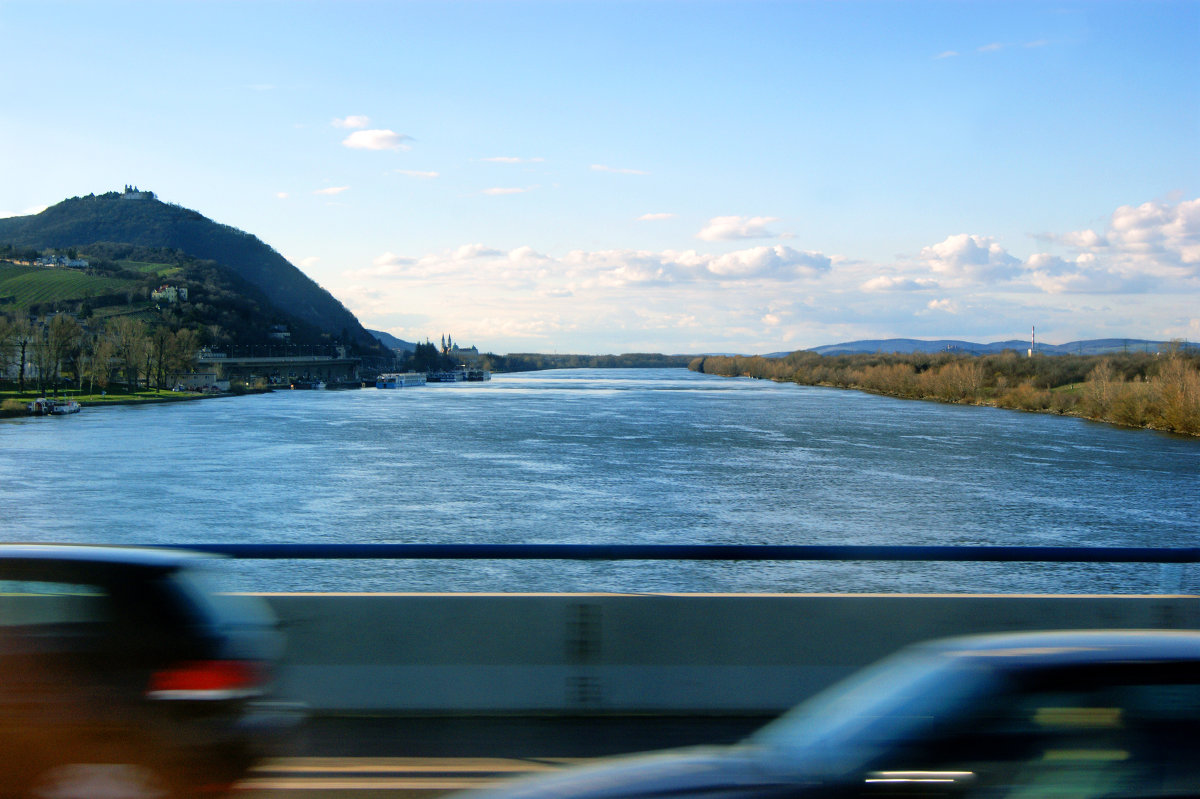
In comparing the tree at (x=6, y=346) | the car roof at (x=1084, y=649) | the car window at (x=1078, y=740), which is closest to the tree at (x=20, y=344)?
the tree at (x=6, y=346)

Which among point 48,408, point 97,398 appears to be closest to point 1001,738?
point 48,408

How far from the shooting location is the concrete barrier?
6324mm

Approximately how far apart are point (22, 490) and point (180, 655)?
46028mm

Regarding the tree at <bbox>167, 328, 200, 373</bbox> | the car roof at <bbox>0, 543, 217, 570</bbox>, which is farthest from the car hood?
the tree at <bbox>167, 328, 200, 373</bbox>

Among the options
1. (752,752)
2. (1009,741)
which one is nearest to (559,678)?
(752,752)

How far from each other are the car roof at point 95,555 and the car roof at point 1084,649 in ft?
11.4

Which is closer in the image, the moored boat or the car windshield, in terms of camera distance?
the car windshield

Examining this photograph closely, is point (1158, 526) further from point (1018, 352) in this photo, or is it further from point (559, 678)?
point (1018, 352)

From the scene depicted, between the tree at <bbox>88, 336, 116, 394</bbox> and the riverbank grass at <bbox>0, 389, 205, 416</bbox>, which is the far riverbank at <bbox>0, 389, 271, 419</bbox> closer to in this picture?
the riverbank grass at <bbox>0, 389, 205, 416</bbox>

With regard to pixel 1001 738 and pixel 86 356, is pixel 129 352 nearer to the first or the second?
pixel 86 356

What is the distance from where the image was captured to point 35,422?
89000mm

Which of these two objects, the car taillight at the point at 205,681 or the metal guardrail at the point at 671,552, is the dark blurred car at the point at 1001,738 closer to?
the car taillight at the point at 205,681

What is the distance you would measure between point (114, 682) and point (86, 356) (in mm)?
153418

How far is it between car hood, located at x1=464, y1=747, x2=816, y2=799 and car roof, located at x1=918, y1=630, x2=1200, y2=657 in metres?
0.81
